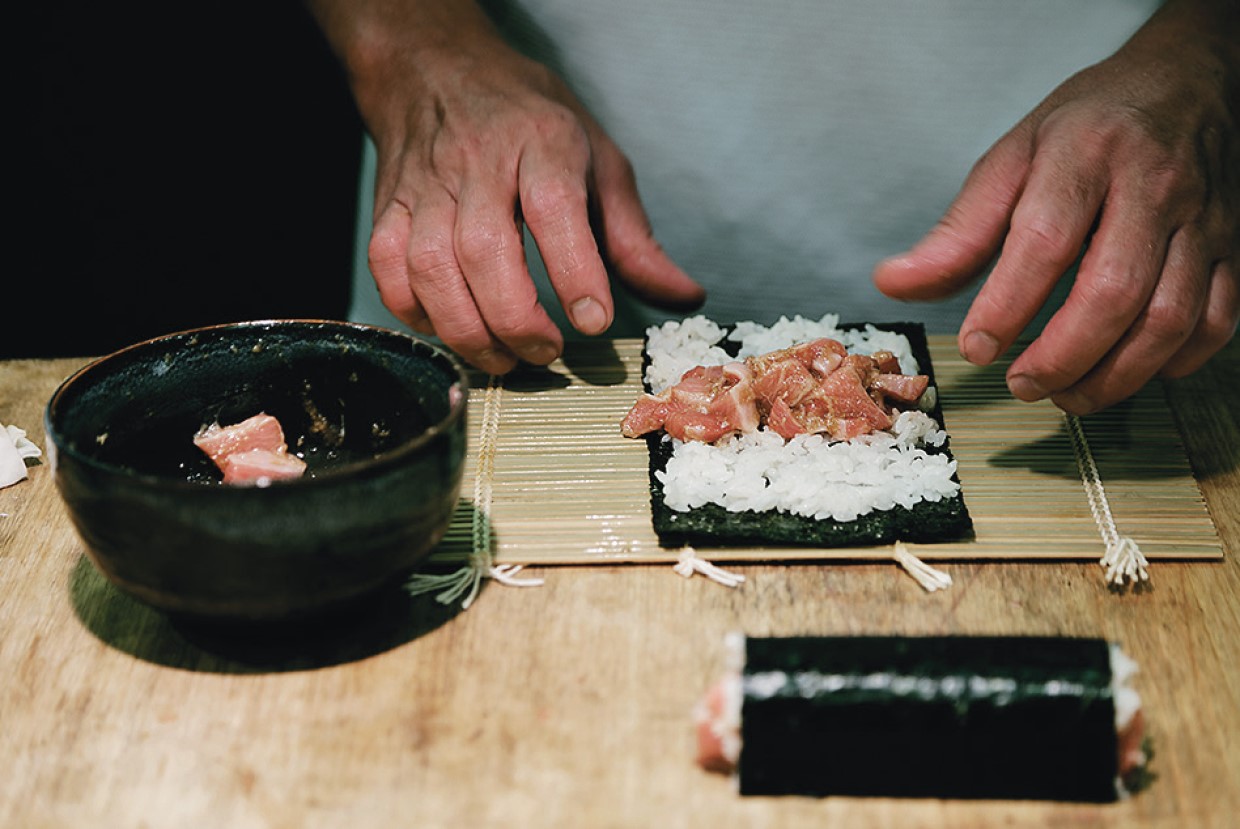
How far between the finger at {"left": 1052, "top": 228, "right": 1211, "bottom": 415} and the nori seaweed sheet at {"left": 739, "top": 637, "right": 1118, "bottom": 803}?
79 centimetres

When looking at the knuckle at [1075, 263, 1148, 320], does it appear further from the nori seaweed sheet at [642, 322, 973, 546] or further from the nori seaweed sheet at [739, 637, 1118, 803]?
the nori seaweed sheet at [739, 637, 1118, 803]

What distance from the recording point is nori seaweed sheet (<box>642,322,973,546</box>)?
182cm

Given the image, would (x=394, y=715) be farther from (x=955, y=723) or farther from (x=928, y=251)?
(x=928, y=251)

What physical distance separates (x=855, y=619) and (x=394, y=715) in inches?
27.7

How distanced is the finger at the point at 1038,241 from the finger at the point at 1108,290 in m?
0.03

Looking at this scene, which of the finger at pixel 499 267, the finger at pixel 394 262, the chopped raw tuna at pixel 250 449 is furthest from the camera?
the finger at pixel 394 262

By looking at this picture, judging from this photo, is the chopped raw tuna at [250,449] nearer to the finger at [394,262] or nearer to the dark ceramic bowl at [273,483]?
the dark ceramic bowl at [273,483]

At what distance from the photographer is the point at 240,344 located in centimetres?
179

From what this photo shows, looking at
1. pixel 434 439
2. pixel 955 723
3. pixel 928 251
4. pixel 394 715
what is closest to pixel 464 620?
pixel 394 715

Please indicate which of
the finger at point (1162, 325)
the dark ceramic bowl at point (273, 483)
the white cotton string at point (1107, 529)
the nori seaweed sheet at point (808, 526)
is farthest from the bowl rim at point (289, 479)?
the finger at point (1162, 325)

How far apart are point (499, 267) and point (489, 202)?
0.50ft

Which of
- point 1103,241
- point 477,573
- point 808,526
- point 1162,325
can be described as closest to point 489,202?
point 477,573

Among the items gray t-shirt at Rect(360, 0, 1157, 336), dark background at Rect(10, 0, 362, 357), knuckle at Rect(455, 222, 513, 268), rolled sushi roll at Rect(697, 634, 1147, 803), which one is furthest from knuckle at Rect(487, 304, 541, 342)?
dark background at Rect(10, 0, 362, 357)

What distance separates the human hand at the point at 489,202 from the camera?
221 centimetres
